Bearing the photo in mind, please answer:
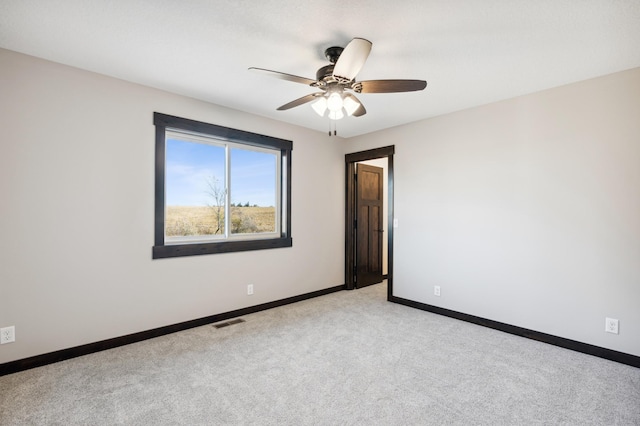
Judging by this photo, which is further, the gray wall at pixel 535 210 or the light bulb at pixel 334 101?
the gray wall at pixel 535 210

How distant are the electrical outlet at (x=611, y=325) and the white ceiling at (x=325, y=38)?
7.04 feet

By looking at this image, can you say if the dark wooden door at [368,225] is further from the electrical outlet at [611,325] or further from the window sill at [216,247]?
the electrical outlet at [611,325]

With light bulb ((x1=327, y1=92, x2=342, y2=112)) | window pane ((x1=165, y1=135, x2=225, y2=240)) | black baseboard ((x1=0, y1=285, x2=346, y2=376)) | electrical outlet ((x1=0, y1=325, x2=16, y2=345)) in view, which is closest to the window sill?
window pane ((x1=165, y1=135, x2=225, y2=240))

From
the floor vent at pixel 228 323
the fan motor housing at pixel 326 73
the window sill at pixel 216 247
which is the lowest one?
the floor vent at pixel 228 323

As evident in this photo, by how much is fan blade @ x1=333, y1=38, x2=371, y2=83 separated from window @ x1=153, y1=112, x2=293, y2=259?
1983 millimetres

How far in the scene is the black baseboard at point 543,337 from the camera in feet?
8.48

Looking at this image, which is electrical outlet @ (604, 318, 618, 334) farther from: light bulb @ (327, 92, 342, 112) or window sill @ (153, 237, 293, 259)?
window sill @ (153, 237, 293, 259)

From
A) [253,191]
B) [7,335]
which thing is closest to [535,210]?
[253,191]

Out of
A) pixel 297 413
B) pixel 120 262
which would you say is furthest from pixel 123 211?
pixel 297 413

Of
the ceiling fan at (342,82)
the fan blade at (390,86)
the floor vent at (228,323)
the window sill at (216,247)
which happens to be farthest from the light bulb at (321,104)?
the floor vent at (228,323)

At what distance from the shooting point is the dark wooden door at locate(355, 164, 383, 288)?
16.7 feet

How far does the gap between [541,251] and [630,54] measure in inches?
69.0

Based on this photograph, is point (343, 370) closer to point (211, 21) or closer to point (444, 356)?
point (444, 356)

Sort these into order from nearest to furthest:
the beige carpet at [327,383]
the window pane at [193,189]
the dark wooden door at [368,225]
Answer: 1. the beige carpet at [327,383]
2. the window pane at [193,189]
3. the dark wooden door at [368,225]
